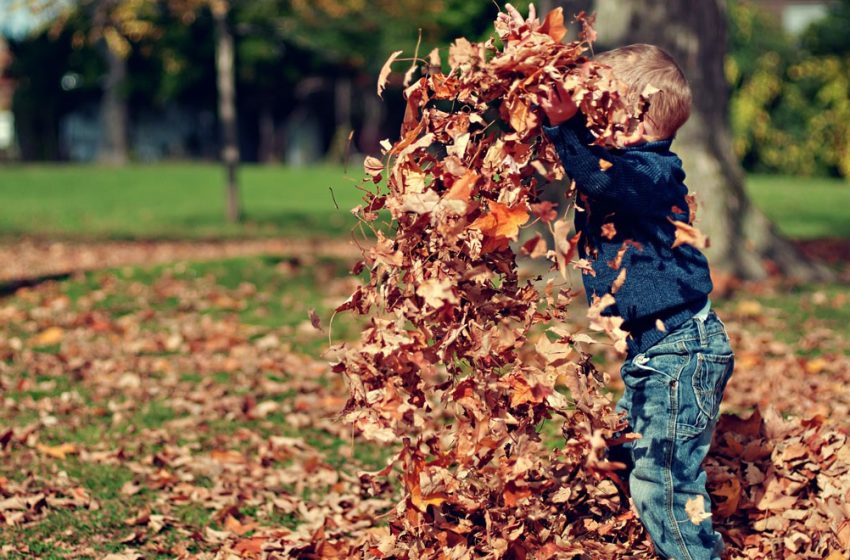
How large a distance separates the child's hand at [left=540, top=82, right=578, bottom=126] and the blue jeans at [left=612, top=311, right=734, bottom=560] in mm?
746

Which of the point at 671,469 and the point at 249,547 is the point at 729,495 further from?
the point at 249,547

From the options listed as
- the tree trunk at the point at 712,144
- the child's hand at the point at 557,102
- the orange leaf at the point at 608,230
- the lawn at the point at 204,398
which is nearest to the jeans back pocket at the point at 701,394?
the orange leaf at the point at 608,230

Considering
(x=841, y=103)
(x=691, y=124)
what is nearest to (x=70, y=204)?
(x=691, y=124)

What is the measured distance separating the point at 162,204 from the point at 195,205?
0.89m

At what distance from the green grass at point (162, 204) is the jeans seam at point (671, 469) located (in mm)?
8612

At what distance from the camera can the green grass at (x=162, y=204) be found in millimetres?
15742

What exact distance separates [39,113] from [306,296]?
127 ft

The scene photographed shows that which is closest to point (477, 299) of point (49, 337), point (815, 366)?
point (815, 366)

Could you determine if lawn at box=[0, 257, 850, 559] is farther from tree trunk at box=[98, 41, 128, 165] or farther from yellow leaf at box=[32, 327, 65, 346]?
tree trunk at box=[98, 41, 128, 165]

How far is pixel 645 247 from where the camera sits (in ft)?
10.3

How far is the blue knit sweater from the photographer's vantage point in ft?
9.96

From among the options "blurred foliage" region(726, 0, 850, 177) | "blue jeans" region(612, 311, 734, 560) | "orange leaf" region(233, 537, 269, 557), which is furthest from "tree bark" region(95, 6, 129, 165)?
"blue jeans" region(612, 311, 734, 560)

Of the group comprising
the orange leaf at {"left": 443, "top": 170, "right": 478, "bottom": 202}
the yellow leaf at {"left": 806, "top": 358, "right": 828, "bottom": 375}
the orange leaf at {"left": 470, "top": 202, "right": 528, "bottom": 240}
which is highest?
the orange leaf at {"left": 443, "top": 170, "right": 478, "bottom": 202}

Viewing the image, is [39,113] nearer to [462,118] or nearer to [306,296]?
[306,296]
